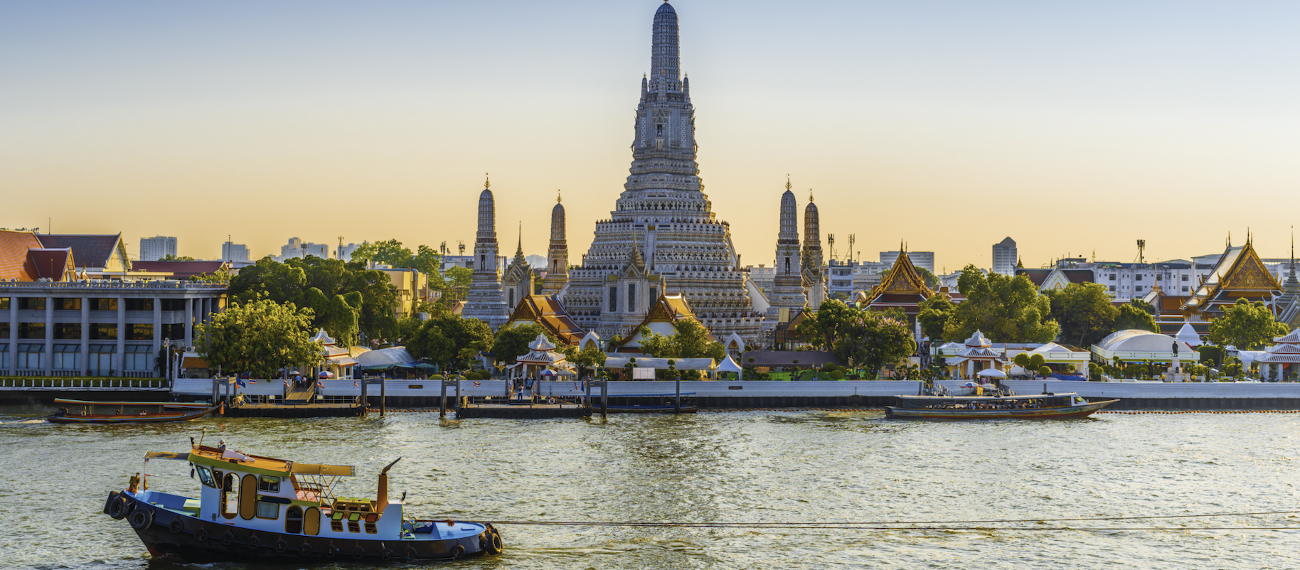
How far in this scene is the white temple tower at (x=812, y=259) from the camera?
12369 centimetres

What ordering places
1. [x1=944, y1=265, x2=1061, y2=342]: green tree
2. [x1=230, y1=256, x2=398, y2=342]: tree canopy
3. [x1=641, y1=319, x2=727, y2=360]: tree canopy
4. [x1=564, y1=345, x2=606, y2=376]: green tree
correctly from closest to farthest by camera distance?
[x1=564, y1=345, x2=606, y2=376]: green tree
[x1=641, y1=319, x2=727, y2=360]: tree canopy
[x1=230, y1=256, x2=398, y2=342]: tree canopy
[x1=944, y1=265, x2=1061, y2=342]: green tree

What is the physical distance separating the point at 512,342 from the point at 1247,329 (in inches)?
1922

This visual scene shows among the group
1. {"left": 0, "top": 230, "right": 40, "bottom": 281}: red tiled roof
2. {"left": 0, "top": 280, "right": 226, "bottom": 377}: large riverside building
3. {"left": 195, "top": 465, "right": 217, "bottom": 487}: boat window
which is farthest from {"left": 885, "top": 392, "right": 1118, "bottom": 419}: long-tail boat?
{"left": 0, "top": 230, "right": 40, "bottom": 281}: red tiled roof

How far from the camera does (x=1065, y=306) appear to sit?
10612 cm

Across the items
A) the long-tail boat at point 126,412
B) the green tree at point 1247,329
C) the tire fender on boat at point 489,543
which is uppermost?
the green tree at point 1247,329

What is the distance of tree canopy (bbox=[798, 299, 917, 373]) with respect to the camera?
279 feet

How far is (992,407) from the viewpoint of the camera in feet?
243

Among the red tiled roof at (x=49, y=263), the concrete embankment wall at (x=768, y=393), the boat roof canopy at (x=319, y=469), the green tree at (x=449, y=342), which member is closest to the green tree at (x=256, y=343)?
the concrete embankment wall at (x=768, y=393)

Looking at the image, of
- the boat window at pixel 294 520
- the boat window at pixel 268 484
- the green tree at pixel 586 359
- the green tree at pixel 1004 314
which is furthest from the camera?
the green tree at pixel 1004 314

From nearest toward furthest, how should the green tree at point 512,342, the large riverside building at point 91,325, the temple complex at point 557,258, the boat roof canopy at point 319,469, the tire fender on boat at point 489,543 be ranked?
the tire fender on boat at point 489,543 < the boat roof canopy at point 319,469 < the green tree at point 512,342 < the large riverside building at point 91,325 < the temple complex at point 557,258

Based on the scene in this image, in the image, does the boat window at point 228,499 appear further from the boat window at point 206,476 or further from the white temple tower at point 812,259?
the white temple tower at point 812,259

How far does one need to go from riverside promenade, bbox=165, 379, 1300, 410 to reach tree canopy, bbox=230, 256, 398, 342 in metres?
9.87

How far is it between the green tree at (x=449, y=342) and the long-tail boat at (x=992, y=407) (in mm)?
25154

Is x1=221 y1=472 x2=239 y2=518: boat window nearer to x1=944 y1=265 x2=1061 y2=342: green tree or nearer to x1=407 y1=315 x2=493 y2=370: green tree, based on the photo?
x1=407 y1=315 x2=493 y2=370: green tree
